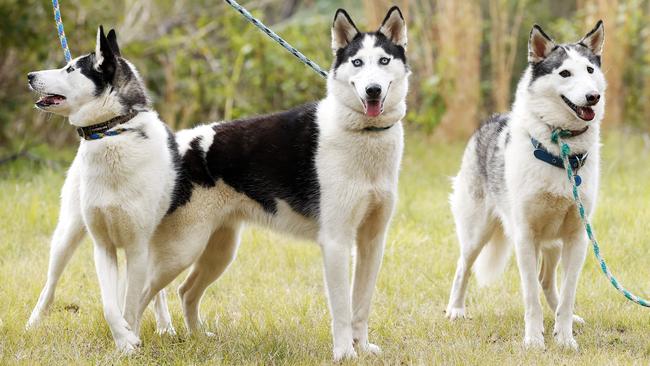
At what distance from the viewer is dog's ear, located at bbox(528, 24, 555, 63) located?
4629mm

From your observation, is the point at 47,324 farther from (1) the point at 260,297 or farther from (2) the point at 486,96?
(2) the point at 486,96

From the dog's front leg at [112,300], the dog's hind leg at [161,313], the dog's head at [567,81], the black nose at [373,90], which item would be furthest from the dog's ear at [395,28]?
the dog's hind leg at [161,313]

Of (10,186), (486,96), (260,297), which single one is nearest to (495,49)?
(486,96)

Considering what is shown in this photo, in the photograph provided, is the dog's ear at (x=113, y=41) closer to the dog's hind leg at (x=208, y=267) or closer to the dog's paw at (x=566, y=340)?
the dog's hind leg at (x=208, y=267)

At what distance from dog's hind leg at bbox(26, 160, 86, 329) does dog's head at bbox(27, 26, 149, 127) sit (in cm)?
41

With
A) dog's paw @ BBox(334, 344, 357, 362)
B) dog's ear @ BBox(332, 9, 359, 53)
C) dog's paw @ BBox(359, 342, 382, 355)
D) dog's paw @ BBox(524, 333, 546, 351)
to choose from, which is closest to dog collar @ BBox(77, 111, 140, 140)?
dog's ear @ BBox(332, 9, 359, 53)

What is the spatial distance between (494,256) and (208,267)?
71.0 inches

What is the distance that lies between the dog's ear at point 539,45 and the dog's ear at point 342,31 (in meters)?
0.99

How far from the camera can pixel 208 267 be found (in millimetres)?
4926

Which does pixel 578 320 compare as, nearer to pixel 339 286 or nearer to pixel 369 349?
pixel 369 349

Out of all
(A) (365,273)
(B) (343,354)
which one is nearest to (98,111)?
(A) (365,273)

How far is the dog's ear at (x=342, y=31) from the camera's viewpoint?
4.35 metres

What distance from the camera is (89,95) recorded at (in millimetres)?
4289

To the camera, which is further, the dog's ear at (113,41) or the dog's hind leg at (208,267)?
the dog's hind leg at (208,267)
